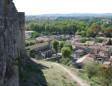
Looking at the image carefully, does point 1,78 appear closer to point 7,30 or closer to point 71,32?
point 7,30

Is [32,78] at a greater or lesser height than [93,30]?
greater

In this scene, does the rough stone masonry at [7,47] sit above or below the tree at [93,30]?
above

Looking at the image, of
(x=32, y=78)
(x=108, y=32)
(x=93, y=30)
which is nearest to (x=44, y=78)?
(x=32, y=78)

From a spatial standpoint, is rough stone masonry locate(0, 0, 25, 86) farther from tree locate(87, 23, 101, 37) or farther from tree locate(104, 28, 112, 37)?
tree locate(87, 23, 101, 37)

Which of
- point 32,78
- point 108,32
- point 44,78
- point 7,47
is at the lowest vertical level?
point 108,32

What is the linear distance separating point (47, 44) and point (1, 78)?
4027 cm

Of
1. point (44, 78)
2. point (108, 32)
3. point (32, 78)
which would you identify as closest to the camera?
point (32, 78)

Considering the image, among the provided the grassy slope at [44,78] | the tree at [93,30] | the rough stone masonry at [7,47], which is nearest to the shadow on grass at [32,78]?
the grassy slope at [44,78]

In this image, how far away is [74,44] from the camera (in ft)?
169

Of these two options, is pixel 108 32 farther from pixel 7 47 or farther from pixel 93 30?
pixel 7 47

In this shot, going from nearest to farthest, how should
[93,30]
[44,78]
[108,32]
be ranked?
[44,78], [108,32], [93,30]

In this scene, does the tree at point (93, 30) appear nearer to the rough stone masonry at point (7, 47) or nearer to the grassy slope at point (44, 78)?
the grassy slope at point (44, 78)

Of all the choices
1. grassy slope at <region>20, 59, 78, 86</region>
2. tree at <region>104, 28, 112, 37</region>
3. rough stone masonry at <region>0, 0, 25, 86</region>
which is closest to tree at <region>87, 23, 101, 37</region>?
tree at <region>104, 28, 112, 37</region>

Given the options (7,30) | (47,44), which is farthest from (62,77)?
(47,44)
